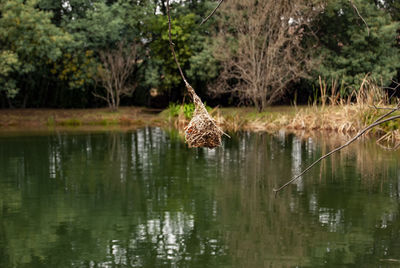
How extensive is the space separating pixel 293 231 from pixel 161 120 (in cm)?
2351

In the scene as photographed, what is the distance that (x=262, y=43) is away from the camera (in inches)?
1212

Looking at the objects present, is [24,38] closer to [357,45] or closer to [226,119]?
[226,119]

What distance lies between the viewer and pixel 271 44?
95.8 ft

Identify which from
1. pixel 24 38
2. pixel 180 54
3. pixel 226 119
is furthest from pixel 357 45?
pixel 24 38

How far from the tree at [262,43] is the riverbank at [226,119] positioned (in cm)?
169

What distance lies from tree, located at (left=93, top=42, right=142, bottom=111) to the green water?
14.6 meters

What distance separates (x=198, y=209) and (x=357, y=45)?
80.3ft

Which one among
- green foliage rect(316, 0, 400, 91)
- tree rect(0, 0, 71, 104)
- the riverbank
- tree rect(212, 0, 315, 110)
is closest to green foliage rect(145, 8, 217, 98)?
tree rect(212, 0, 315, 110)

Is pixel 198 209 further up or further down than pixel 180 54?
further down

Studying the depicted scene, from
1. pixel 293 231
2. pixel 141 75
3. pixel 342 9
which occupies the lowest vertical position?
pixel 293 231

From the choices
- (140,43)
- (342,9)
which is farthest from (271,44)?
(140,43)

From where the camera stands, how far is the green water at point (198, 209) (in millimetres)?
8133

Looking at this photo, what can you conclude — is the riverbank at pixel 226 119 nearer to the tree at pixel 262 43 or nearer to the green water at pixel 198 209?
the tree at pixel 262 43

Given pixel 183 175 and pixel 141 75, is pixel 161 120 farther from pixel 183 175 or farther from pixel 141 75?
pixel 183 175
